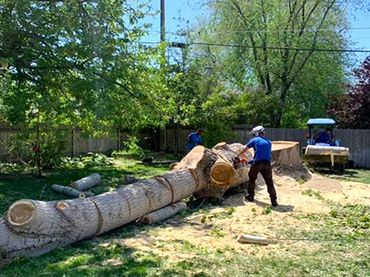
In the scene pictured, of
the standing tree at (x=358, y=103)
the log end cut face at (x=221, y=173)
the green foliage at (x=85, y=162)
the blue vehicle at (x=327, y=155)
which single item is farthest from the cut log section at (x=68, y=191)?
the standing tree at (x=358, y=103)

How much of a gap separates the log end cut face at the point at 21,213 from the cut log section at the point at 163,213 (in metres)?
2.52

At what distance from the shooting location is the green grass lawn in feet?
18.2

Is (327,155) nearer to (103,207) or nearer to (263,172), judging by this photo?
(263,172)

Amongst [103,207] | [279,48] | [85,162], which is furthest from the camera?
[279,48]

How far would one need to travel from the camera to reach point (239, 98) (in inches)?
827

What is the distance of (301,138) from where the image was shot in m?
20.6

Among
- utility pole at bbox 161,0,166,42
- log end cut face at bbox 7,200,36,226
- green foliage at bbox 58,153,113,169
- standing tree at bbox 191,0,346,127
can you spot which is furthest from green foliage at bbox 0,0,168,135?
standing tree at bbox 191,0,346,127

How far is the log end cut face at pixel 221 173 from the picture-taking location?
10.0 meters

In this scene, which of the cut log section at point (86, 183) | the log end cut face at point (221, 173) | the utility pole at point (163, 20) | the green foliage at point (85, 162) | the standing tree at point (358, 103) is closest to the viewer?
the log end cut face at point (221, 173)

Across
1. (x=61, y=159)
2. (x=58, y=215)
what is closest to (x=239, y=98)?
(x=61, y=159)

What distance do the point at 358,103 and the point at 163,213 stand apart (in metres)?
14.0

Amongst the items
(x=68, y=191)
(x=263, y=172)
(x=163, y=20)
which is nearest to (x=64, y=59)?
(x=68, y=191)

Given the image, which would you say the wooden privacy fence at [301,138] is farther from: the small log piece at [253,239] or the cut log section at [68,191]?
the small log piece at [253,239]

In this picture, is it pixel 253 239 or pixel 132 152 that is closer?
pixel 253 239
